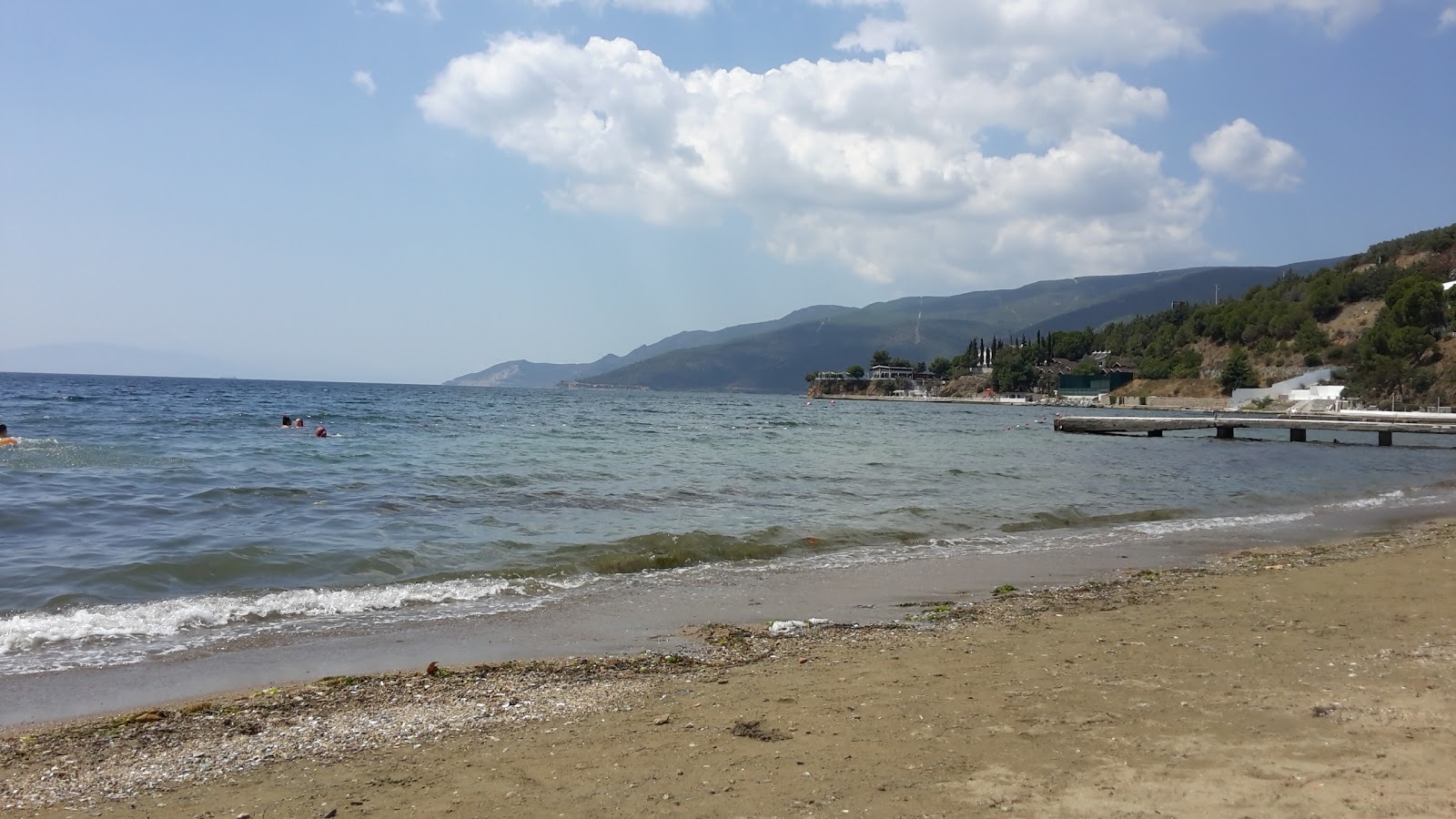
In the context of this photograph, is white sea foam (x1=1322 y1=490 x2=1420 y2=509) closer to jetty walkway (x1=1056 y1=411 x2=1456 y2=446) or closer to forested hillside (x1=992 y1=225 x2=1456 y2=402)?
jetty walkway (x1=1056 y1=411 x2=1456 y2=446)

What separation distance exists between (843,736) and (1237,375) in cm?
12611

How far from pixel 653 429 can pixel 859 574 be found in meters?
34.8

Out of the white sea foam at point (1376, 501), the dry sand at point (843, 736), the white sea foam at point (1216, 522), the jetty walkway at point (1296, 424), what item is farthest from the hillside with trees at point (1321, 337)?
the dry sand at point (843, 736)

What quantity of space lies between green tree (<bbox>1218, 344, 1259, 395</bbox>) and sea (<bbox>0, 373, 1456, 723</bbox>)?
93397mm

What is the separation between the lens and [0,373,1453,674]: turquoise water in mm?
9117

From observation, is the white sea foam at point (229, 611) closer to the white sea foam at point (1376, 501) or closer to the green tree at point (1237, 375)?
→ the white sea foam at point (1376, 501)

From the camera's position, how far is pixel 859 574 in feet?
36.6

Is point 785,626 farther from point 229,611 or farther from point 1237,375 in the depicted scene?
point 1237,375

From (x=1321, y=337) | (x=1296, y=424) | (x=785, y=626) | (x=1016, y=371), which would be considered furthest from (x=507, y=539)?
(x=1016, y=371)

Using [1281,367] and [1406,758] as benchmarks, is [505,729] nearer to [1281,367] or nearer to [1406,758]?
[1406,758]

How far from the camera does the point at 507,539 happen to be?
42.1 feet

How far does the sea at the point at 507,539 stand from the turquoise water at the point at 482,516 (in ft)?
0.21

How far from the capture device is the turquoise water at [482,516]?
29.9 feet

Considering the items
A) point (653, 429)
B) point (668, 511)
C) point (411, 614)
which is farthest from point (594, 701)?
→ point (653, 429)
